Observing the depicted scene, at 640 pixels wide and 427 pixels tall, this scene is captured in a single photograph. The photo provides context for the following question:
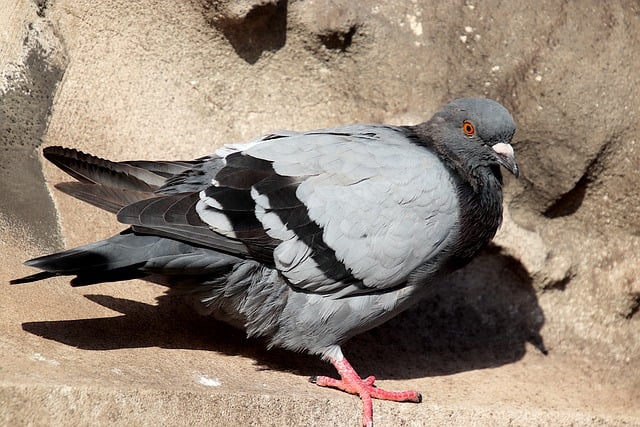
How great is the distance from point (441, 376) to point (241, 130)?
87.9 inches

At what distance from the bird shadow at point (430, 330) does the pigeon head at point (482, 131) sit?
1.12 m

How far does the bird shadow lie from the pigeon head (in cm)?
112

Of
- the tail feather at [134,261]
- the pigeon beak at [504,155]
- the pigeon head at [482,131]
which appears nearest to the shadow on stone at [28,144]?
the tail feather at [134,261]

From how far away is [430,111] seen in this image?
19.9 feet

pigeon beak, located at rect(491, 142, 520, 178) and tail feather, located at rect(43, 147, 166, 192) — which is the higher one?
pigeon beak, located at rect(491, 142, 520, 178)

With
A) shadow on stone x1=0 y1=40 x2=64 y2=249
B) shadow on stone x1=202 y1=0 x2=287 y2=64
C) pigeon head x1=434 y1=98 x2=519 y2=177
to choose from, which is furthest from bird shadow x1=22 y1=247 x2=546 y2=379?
shadow on stone x1=202 y1=0 x2=287 y2=64

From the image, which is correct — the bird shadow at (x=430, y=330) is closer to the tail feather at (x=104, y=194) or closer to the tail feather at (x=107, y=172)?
the tail feather at (x=104, y=194)

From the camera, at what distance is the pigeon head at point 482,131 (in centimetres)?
502

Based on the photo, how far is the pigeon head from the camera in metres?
5.02

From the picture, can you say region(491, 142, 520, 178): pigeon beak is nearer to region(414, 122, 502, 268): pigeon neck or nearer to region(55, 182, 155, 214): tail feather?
region(414, 122, 502, 268): pigeon neck

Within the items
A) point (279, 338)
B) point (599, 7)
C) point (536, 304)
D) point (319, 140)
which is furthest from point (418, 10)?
point (279, 338)

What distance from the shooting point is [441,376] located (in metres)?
5.48

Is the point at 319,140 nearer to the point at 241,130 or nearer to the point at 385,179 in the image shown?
the point at 385,179

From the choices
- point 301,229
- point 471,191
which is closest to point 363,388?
point 301,229
